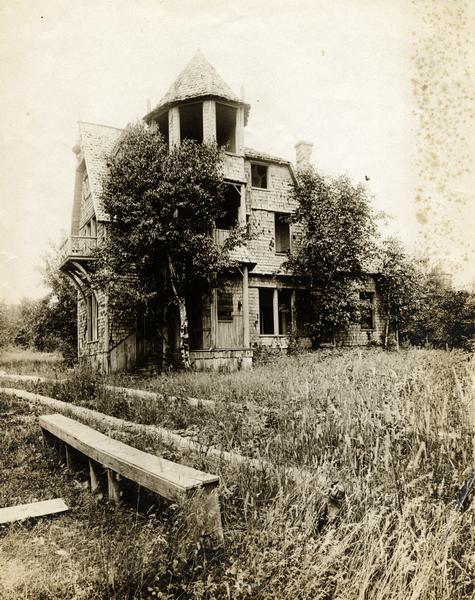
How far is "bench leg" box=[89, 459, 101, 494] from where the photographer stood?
453 centimetres

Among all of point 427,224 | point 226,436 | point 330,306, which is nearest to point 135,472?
point 226,436

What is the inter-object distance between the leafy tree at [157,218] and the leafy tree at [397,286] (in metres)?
9.72

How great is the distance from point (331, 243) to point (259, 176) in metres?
3.99

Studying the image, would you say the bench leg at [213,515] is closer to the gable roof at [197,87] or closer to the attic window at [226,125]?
the gable roof at [197,87]

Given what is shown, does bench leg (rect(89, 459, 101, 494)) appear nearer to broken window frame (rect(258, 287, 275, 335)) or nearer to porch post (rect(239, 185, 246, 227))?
porch post (rect(239, 185, 246, 227))

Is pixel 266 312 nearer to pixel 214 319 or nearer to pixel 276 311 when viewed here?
pixel 276 311

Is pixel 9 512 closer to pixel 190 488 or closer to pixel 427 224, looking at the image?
pixel 190 488

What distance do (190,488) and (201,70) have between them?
657 inches

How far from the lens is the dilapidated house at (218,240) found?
15820 mm

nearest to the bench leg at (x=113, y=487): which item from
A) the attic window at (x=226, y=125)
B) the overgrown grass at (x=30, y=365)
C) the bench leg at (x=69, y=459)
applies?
the bench leg at (x=69, y=459)

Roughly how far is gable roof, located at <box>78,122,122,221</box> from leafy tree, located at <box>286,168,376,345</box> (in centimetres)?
745

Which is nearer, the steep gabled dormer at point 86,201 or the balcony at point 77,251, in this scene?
the balcony at point 77,251

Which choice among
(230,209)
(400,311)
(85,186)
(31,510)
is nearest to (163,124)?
(230,209)

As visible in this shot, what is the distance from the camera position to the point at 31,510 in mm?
3986
